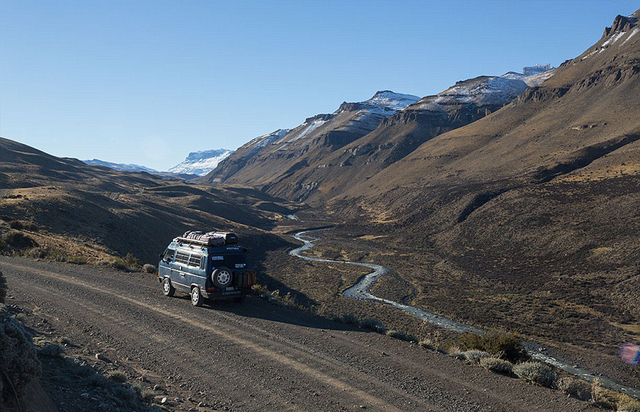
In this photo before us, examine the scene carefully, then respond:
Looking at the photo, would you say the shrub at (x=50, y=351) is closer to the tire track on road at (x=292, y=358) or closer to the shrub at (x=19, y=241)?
the tire track on road at (x=292, y=358)

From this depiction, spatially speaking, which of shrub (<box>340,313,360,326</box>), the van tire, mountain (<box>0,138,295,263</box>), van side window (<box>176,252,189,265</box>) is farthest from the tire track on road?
mountain (<box>0,138,295,263</box>)

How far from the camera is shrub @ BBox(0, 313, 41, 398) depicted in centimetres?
606

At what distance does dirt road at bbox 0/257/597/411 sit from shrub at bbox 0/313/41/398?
11.1ft

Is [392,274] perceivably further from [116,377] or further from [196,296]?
[116,377]

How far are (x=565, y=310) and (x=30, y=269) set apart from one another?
138 ft

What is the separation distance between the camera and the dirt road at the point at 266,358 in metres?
9.66

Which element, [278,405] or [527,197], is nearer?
[278,405]

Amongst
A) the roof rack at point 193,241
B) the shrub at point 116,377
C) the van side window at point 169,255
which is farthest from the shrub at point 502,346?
the van side window at point 169,255

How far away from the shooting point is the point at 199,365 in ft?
36.7

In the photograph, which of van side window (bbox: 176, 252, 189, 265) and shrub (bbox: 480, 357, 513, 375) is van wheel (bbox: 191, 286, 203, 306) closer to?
van side window (bbox: 176, 252, 189, 265)

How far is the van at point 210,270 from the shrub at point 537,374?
35.1 ft

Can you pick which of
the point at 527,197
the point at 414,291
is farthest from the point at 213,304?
the point at 527,197

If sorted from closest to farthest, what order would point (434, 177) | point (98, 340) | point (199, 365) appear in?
point (199, 365) < point (98, 340) < point (434, 177)

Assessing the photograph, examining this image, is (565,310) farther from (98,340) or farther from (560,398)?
(98,340)
